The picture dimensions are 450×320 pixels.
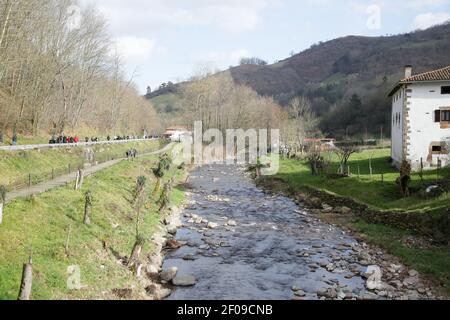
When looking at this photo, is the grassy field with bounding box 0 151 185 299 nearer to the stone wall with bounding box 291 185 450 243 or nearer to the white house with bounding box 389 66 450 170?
the stone wall with bounding box 291 185 450 243

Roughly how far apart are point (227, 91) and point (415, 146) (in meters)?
81.3

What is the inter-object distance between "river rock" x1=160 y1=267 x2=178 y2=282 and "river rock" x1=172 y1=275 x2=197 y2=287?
0.28 m

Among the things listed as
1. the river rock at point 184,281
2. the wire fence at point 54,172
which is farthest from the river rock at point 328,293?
the wire fence at point 54,172

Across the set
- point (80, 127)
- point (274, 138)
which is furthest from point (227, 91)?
point (80, 127)

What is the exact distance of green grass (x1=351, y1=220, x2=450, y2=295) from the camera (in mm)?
18866

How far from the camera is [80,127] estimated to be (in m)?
72.6

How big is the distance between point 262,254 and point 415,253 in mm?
7618

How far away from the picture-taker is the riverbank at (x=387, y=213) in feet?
69.6

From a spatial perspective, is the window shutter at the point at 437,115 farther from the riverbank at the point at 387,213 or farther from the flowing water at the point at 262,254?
the flowing water at the point at 262,254

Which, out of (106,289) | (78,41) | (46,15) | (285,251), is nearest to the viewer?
(106,289)

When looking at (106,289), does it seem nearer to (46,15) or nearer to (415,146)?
(415,146)

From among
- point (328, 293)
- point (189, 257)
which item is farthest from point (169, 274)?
point (328, 293)

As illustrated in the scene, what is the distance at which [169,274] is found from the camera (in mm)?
18703
